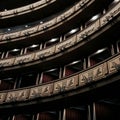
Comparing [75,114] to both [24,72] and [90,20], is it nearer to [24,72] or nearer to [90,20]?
[24,72]

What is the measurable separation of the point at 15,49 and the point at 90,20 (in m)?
7.85

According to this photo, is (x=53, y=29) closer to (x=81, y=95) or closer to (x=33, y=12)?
(x=33, y=12)

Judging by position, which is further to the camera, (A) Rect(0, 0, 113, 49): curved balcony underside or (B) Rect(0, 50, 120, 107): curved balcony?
(A) Rect(0, 0, 113, 49): curved balcony underside

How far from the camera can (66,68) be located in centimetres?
1755

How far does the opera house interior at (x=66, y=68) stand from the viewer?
12.9 metres

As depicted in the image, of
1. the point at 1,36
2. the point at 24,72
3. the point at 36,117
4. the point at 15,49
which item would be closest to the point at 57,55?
the point at 24,72

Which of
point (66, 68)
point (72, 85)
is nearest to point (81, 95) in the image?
point (72, 85)

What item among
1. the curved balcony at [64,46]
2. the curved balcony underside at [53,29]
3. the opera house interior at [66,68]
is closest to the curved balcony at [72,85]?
the opera house interior at [66,68]

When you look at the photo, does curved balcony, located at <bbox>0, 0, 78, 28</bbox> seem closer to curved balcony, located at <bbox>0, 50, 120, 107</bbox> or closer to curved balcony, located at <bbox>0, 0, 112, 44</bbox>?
curved balcony, located at <bbox>0, 0, 112, 44</bbox>

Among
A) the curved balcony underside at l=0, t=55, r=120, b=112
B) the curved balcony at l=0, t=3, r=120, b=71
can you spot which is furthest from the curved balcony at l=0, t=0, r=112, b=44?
the curved balcony underside at l=0, t=55, r=120, b=112

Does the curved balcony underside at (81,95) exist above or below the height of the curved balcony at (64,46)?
below

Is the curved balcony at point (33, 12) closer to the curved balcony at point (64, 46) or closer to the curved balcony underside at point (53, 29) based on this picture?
the curved balcony underside at point (53, 29)

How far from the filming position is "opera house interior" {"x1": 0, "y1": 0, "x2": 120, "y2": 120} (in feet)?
42.3

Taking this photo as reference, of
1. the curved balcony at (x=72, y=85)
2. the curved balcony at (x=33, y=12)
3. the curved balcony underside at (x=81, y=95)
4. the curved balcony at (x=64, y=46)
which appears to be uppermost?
the curved balcony at (x=33, y=12)
